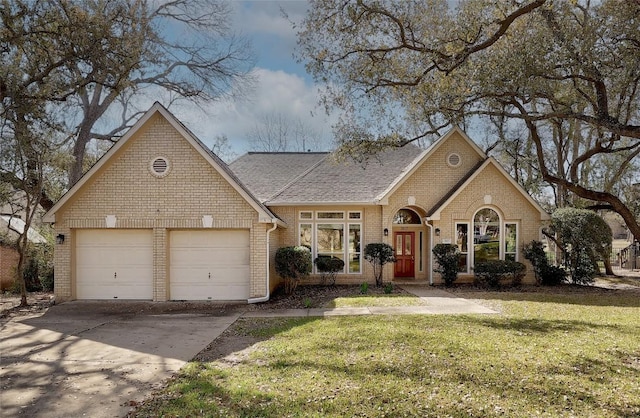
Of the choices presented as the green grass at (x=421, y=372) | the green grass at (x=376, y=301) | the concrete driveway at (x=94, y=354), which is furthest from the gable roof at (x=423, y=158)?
the concrete driveway at (x=94, y=354)

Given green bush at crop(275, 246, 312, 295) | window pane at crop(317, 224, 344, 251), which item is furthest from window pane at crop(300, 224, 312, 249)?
green bush at crop(275, 246, 312, 295)

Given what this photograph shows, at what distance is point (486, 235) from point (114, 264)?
13.7 metres

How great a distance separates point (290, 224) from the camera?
55.4 feet

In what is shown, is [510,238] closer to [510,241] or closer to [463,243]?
[510,241]

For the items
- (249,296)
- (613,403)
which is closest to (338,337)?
(613,403)

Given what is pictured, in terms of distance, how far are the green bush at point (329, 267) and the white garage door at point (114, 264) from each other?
6352 mm

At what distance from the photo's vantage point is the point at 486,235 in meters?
16.8

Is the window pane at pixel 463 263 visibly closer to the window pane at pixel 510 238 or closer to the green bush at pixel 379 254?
the window pane at pixel 510 238

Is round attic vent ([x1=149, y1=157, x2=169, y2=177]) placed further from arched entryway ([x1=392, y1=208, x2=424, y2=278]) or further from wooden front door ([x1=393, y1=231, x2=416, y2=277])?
wooden front door ([x1=393, y1=231, x2=416, y2=277])

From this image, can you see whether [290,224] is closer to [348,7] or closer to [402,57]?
[402,57]

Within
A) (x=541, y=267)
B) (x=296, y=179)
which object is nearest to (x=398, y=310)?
(x=541, y=267)

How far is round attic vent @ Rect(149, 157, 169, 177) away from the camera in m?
13.0

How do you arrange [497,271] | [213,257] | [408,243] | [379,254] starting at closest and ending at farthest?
[213,257], [497,271], [379,254], [408,243]

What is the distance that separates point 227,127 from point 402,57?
17.3 m
